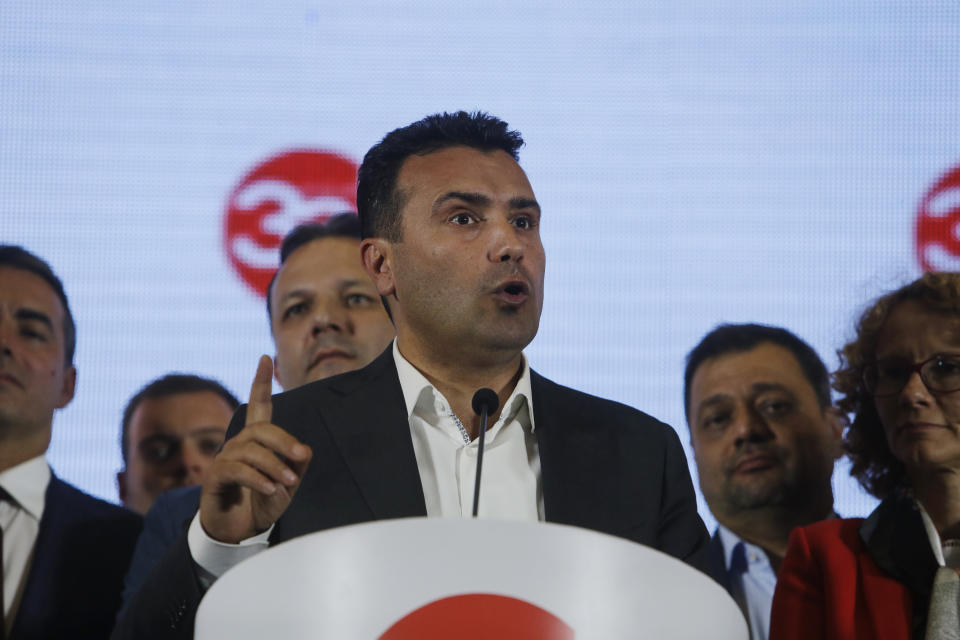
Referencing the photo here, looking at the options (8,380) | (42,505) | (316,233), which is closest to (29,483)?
(42,505)

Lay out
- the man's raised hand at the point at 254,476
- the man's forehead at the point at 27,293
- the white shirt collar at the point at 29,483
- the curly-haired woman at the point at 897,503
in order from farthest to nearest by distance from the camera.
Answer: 1. the man's forehead at the point at 27,293
2. the white shirt collar at the point at 29,483
3. the curly-haired woman at the point at 897,503
4. the man's raised hand at the point at 254,476

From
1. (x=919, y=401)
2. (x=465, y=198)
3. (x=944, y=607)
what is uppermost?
(x=465, y=198)

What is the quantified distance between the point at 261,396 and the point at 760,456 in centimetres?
153

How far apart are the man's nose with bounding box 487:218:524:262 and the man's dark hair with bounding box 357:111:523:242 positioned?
0.20 meters

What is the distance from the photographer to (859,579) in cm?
203

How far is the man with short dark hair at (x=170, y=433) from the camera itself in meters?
3.02

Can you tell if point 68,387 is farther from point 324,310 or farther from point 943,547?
point 943,547

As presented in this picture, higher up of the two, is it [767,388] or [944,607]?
[767,388]

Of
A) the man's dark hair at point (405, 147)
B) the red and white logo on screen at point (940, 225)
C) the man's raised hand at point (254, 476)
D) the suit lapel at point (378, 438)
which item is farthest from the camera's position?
the red and white logo on screen at point (940, 225)

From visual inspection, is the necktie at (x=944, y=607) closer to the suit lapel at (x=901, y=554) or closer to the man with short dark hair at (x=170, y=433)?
the suit lapel at (x=901, y=554)

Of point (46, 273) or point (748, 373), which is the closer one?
point (46, 273)

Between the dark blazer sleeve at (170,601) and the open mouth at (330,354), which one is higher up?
the open mouth at (330,354)

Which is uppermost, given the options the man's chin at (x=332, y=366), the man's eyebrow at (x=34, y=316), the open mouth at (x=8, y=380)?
the man's eyebrow at (x=34, y=316)

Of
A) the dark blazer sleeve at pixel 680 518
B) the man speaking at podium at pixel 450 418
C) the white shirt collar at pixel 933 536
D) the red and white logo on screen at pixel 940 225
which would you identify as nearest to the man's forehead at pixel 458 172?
the man speaking at podium at pixel 450 418
